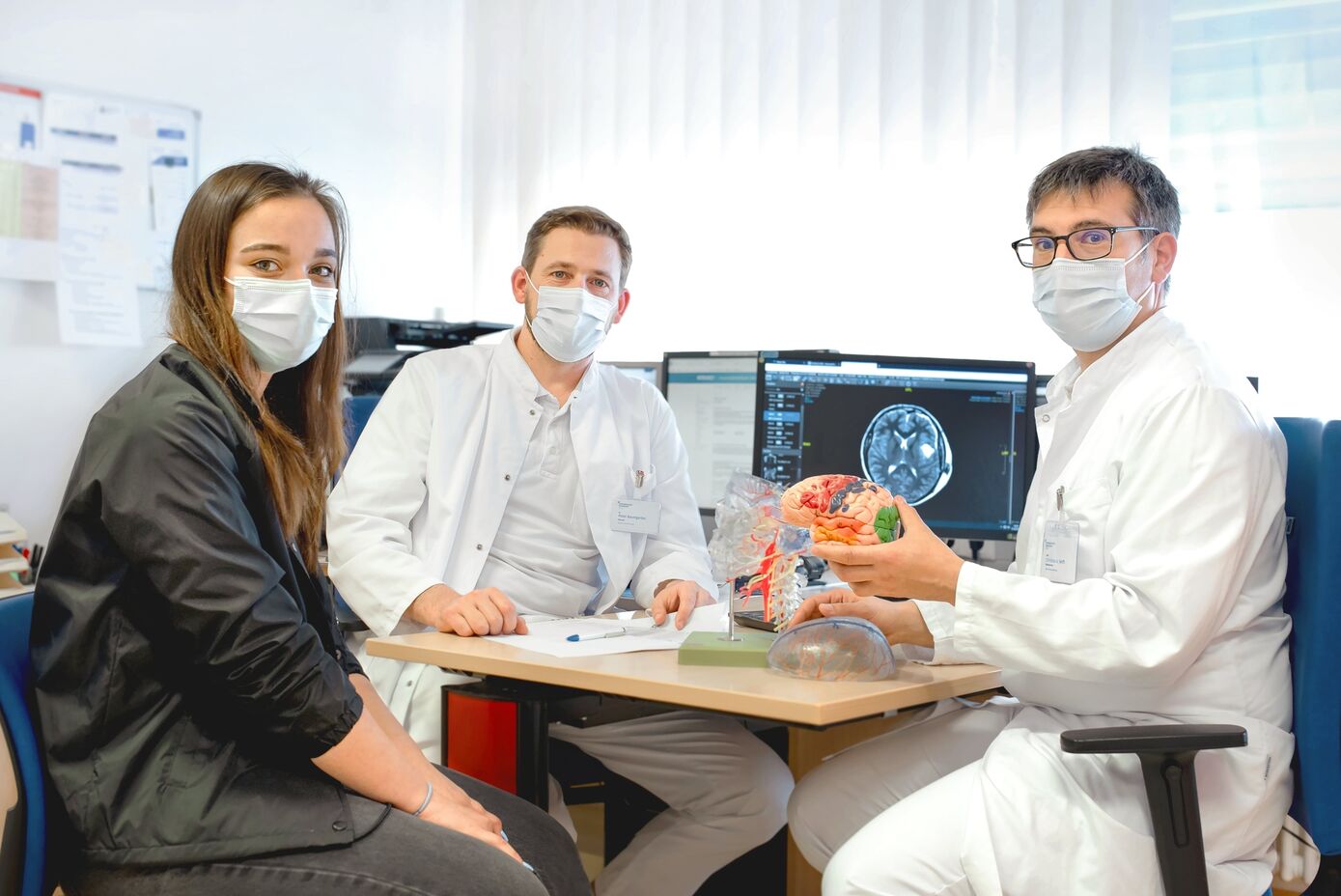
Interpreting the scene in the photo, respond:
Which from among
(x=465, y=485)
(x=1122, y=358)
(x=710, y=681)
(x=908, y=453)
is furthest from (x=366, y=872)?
(x=908, y=453)

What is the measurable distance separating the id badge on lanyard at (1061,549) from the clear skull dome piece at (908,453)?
976mm

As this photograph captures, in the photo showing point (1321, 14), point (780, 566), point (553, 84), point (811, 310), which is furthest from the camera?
point (553, 84)

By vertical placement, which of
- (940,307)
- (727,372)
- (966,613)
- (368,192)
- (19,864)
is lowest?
(19,864)

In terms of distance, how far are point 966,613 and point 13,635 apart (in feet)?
3.65

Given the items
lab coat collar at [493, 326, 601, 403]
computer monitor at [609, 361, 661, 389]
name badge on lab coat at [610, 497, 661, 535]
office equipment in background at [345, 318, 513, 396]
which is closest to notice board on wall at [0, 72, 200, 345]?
office equipment in background at [345, 318, 513, 396]

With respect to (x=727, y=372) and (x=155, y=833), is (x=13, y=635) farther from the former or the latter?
(x=727, y=372)

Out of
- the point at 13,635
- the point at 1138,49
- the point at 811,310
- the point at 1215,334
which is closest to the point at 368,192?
the point at 811,310

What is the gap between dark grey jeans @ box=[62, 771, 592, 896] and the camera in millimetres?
1142

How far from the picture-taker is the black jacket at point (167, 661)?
3.77ft

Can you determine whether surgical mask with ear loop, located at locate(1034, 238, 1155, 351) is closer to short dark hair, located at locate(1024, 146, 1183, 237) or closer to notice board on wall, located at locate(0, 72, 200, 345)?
short dark hair, located at locate(1024, 146, 1183, 237)

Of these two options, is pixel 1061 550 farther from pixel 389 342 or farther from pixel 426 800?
pixel 389 342

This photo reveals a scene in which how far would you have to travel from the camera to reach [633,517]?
7.36 feet

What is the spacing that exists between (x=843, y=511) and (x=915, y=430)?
3.77 ft

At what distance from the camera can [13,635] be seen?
3.95 feet
